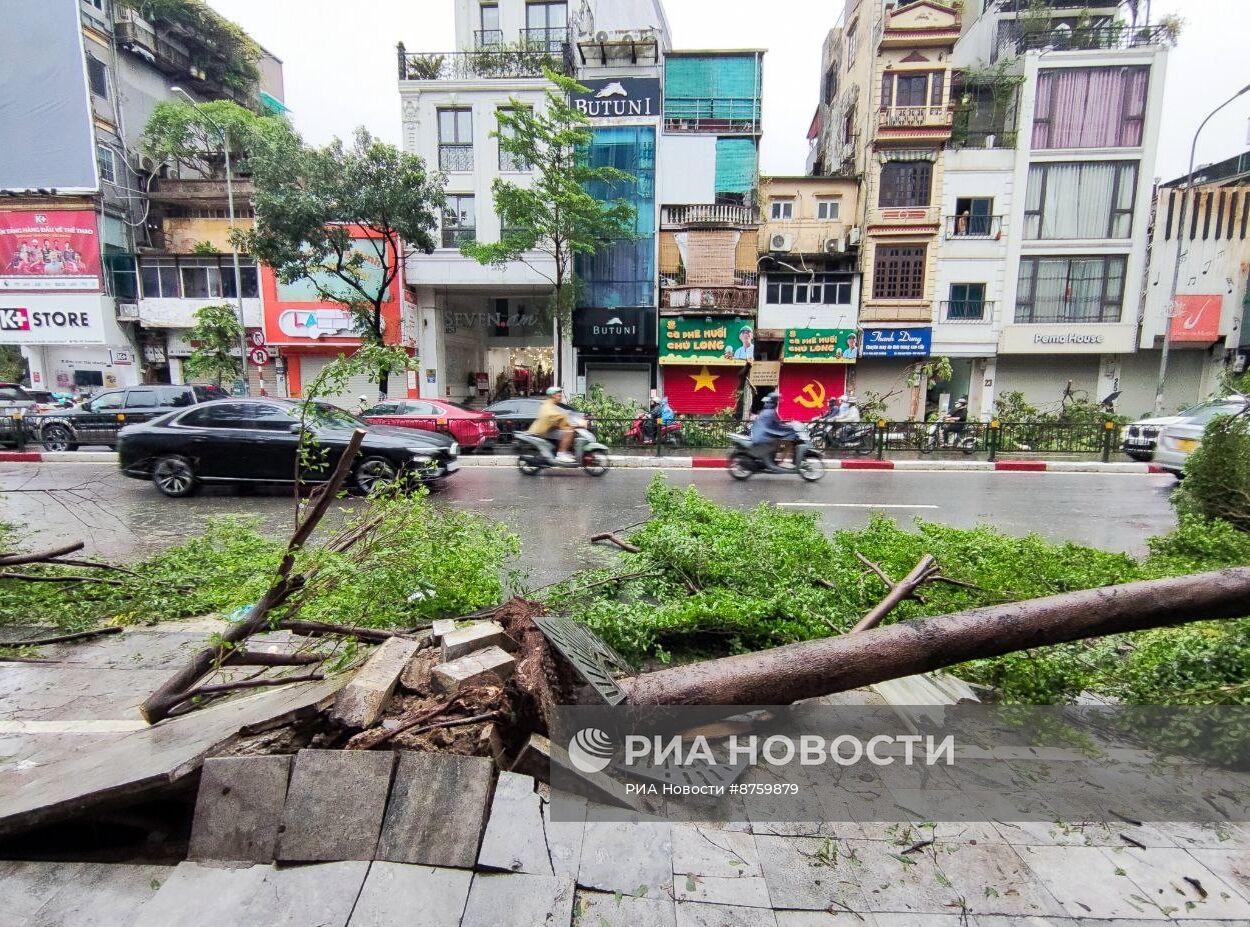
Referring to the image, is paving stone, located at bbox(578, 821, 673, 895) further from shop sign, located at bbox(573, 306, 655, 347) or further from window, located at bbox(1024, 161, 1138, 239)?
window, located at bbox(1024, 161, 1138, 239)

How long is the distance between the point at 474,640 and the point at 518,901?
1110mm

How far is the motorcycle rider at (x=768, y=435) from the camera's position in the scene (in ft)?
35.3

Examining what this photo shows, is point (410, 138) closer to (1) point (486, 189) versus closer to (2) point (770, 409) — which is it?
(1) point (486, 189)

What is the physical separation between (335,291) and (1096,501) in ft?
76.0

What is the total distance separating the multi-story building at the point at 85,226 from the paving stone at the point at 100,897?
25.3 meters

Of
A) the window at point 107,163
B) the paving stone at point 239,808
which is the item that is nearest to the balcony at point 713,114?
the window at point 107,163

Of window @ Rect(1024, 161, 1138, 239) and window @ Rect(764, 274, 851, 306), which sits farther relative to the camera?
window @ Rect(764, 274, 851, 306)

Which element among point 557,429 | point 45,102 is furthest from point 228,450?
point 45,102

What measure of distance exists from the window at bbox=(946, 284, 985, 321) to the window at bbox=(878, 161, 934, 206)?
11.0 feet

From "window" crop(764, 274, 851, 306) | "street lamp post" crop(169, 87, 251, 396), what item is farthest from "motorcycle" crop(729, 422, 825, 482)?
"street lamp post" crop(169, 87, 251, 396)

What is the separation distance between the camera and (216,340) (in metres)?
20.9

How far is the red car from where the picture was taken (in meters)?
13.2

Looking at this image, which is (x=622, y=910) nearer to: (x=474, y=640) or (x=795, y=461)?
(x=474, y=640)

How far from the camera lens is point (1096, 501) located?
31.0 ft
